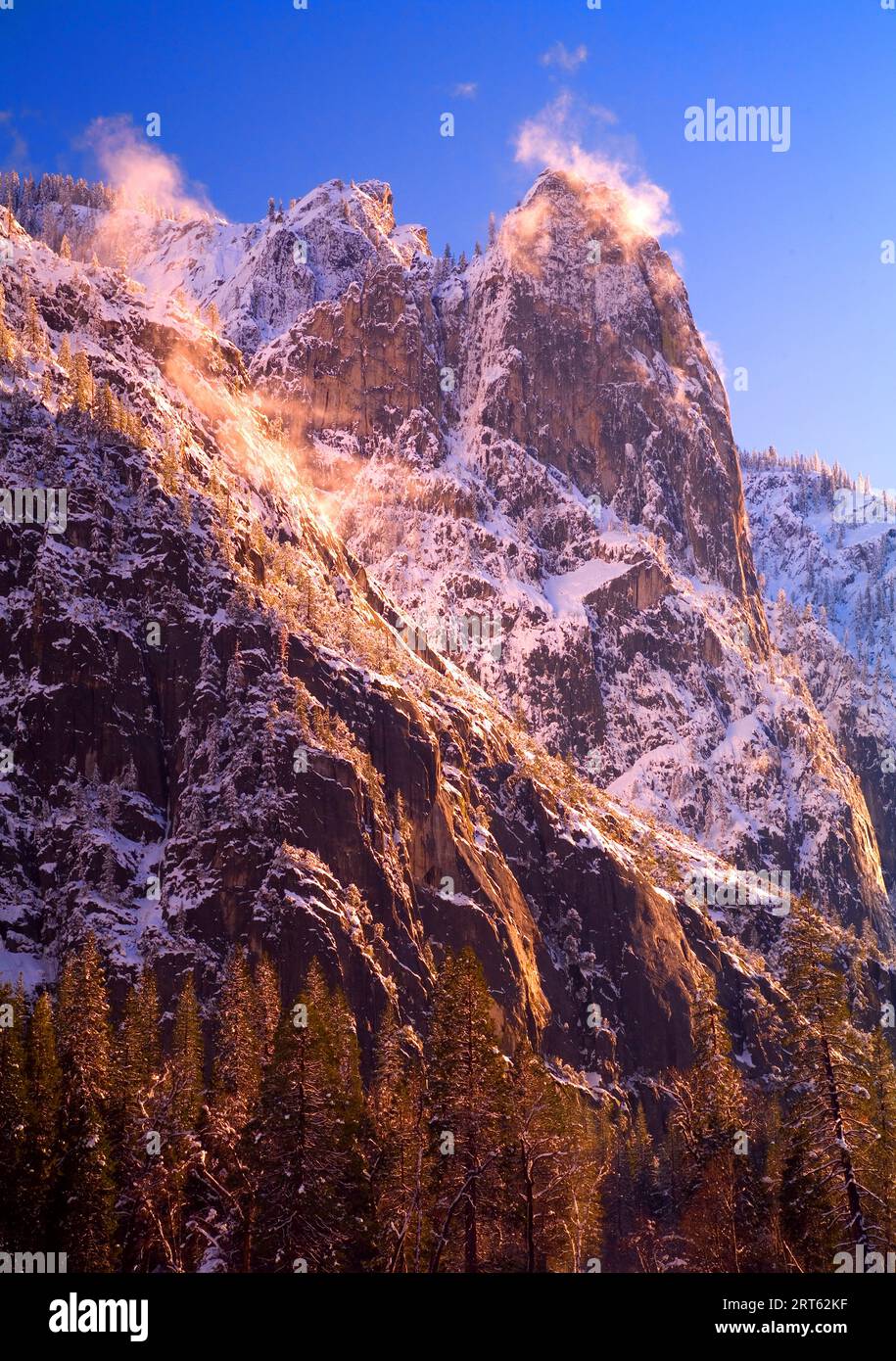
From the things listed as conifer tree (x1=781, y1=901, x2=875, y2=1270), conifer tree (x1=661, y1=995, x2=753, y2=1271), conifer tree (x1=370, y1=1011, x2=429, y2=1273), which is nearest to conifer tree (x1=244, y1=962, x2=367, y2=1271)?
conifer tree (x1=370, y1=1011, x2=429, y2=1273)

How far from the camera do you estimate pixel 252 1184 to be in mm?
54562

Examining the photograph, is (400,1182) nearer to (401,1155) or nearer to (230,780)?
(401,1155)

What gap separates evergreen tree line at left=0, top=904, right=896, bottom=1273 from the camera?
4969cm

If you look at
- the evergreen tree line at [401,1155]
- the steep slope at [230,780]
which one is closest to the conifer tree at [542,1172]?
the evergreen tree line at [401,1155]

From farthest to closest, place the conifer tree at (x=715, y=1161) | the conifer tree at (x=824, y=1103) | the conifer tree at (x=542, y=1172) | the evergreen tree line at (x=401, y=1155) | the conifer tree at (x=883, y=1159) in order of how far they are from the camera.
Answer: the conifer tree at (x=715, y=1161)
the conifer tree at (x=542, y=1172)
the evergreen tree line at (x=401, y=1155)
the conifer tree at (x=883, y=1159)
the conifer tree at (x=824, y=1103)

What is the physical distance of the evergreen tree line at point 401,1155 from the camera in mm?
49688

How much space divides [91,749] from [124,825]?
373 inches

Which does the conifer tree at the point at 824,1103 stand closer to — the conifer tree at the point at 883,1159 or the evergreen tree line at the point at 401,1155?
the evergreen tree line at the point at 401,1155

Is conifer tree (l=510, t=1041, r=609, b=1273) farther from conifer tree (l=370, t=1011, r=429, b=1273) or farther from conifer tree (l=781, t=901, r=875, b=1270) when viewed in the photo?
conifer tree (l=781, t=901, r=875, b=1270)

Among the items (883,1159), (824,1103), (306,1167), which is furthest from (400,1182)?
(883,1159)

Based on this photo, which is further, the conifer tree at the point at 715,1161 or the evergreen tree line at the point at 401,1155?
the conifer tree at the point at 715,1161

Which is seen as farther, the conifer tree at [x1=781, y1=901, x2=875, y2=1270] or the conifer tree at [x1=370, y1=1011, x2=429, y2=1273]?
the conifer tree at [x1=370, y1=1011, x2=429, y2=1273]
